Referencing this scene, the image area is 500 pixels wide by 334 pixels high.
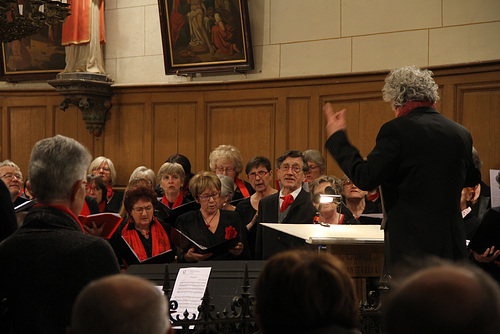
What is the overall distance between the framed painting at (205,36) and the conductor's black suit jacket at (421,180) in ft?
17.9

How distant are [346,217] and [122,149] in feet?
16.5

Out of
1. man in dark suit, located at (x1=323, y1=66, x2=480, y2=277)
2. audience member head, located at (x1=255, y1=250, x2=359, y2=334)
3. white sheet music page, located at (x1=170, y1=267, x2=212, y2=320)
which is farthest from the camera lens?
white sheet music page, located at (x1=170, y1=267, x2=212, y2=320)

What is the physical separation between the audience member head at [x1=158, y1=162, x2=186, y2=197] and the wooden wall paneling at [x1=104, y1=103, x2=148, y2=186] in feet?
8.80

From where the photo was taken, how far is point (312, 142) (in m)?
8.04

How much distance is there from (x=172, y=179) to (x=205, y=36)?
9.10ft

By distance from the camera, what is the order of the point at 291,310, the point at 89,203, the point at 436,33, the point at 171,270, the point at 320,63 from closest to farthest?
the point at 291,310 → the point at 171,270 → the point at 89,203 → the point at 436,33 → the point at 320,63

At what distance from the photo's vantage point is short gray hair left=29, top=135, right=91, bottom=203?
2.13 metres

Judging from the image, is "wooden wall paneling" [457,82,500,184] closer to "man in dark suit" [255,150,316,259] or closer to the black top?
"man in dark suit" [255,150,316,259]

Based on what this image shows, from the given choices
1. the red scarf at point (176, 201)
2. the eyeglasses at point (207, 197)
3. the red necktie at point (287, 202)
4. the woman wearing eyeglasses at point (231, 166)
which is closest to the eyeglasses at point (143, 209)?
the eyeglasses at point (207, 197)

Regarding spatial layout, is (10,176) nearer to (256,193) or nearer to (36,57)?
(256,193)

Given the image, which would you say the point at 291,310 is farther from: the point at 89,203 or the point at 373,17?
the point at 373,17

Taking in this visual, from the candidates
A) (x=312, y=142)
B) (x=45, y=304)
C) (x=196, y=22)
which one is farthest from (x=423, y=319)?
(x=196, y=22)

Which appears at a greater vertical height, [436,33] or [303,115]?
[436,33]

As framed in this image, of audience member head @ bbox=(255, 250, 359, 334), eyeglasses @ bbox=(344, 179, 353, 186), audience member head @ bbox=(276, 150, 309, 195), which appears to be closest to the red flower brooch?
audience member head @ bbox=(276, 150, 309, 195)
